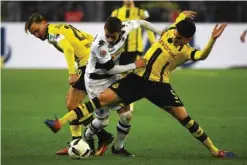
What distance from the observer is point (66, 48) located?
35.7 feet

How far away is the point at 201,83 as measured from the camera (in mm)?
22500

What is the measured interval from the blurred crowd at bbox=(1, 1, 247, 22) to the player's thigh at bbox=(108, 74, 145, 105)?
54.8 ft

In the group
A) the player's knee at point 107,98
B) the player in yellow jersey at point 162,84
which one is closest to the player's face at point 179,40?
the player in yellow jersey at point 162,84

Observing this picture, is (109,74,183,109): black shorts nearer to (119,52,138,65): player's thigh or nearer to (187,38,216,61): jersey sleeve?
(187,38,216,61): jersey sleeve

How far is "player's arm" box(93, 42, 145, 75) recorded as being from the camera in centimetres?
1030

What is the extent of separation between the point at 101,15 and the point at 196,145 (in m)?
15.9

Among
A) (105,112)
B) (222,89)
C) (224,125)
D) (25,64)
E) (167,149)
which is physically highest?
(105,112)

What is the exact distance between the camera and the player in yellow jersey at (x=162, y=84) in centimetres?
1044

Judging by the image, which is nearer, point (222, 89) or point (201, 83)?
point (222, 89)

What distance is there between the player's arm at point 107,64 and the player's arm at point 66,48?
458mm

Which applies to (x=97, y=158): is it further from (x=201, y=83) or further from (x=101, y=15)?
(x=101, y=15)

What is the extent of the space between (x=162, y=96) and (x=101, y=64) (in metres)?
0.93

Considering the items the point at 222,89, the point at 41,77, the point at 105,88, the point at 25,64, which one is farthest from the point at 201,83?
the point at 105,88

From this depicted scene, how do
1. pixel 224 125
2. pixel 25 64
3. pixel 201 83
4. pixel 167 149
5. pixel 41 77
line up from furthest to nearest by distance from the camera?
pixel 25 64
pixel 41 77
pixel 201 83
pixel 224 125
pixel 167 149
